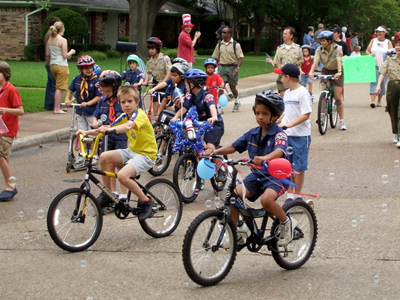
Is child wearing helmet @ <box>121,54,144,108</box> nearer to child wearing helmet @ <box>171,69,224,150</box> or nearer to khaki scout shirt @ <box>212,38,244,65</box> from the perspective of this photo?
child wearing helmet @ <box>171,69,224,150</box>

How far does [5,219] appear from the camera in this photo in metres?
7.43

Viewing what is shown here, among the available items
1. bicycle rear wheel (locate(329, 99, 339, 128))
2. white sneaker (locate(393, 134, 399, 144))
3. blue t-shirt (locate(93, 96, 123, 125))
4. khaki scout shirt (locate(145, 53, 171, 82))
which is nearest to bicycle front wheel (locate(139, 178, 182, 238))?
blue t-shirt (locate(93, 96, 123, 125))

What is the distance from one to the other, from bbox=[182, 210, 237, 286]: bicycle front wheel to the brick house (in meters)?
27.4

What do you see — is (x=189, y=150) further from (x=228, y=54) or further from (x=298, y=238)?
(x=228, y=54)

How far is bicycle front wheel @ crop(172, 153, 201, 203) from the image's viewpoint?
27.0ft

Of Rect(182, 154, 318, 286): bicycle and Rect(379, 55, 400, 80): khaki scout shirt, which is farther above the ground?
Rect(379, 55, 400, 80): khaki scout shirt

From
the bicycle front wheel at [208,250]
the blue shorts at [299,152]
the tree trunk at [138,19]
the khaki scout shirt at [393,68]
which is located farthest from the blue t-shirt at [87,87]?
the tree trunk at [138,19]

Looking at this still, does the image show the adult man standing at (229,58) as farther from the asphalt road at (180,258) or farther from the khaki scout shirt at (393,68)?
the asphalt road at (180,258)

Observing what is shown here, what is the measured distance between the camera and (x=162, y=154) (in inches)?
380

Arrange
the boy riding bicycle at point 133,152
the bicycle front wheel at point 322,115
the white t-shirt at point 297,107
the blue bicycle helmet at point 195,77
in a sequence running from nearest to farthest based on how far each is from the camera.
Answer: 1. the boy riding bicycle at point 133,152
2. the white t-shirt at point 297,107
3. the blue bicycle helmet at point 195,77
4. the bicycle front wheel at point 322,115

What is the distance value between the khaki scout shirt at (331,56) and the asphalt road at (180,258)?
3.95 m

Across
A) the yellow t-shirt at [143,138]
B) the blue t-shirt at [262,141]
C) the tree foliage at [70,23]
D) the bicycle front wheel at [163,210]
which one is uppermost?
the tree foliage at [70,23]

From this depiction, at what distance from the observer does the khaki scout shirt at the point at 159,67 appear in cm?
1256

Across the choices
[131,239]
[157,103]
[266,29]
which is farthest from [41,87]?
[266,29]
